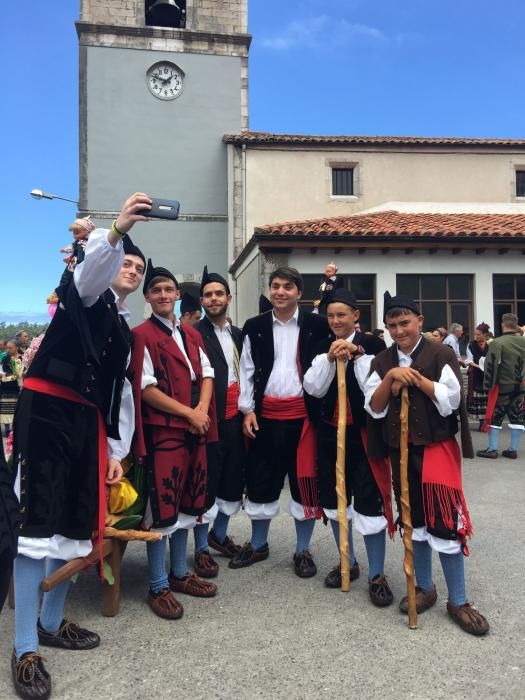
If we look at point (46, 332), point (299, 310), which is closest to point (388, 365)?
point (299, 310)

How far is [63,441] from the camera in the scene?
251 centimetres

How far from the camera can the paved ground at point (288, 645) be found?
2.40 m

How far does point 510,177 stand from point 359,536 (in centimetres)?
1867

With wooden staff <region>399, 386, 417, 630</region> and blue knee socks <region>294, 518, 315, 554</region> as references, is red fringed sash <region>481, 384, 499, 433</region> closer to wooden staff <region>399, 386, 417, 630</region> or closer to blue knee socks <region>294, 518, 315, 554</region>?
blue knee socks <region>294, 518, 315, 554</region>

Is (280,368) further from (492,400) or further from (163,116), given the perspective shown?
(163,116)

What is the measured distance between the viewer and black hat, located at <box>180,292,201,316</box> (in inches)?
197

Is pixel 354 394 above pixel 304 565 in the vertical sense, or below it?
above

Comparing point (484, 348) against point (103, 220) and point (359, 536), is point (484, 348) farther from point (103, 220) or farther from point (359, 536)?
A: point (103, 220)

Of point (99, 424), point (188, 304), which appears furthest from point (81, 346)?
point (188, 304)

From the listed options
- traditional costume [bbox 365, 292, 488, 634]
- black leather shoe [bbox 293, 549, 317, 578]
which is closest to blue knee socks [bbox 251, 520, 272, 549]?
black leather shoe [bbox 293, 549, 317, 578]

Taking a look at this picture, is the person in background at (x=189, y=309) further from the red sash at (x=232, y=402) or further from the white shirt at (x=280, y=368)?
the white shirt at (x=280, y=368)

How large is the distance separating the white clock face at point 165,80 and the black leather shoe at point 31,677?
70.4ft

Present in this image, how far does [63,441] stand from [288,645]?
1.48 m

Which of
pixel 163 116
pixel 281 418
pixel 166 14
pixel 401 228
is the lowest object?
pixel 281 418
